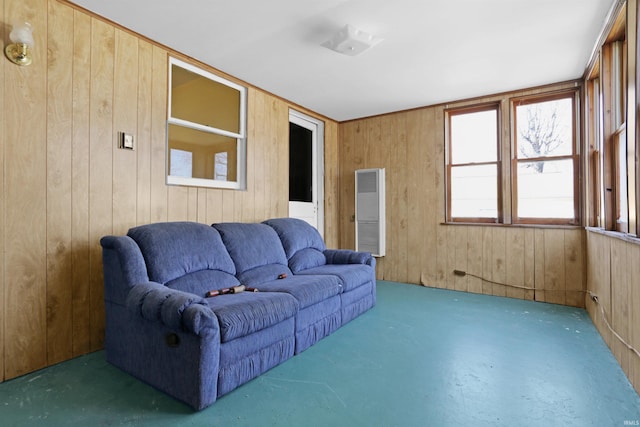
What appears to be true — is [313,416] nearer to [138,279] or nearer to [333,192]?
[138,279]

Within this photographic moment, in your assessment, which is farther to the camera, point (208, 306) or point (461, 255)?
point (461, 255)

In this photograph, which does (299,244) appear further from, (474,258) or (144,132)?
(474,258)

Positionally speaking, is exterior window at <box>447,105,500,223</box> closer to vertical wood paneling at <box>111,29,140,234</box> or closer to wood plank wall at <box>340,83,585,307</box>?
wood plank wall at <box>340,83,585,307</box>

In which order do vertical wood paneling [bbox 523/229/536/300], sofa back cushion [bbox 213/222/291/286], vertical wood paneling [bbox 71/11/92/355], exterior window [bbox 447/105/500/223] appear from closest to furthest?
vertical wood paneling [bbox 71/11/92/355] < sofa back cushion [bbox 213/222/291/286] < vertical wood paneling [bbox 523/229/536/300] < exterior window [bbox 447/105/500/223]

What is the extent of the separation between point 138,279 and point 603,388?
285cm

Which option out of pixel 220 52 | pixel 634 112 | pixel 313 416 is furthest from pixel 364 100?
pixel 313 416

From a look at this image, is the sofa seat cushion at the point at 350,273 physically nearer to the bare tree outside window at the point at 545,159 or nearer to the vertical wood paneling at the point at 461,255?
the vertical wood paneling at the point at 461,255

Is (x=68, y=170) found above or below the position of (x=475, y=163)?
below

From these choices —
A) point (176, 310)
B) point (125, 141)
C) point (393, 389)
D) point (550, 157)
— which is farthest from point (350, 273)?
point (550, 157)

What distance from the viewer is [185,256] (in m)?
2.41

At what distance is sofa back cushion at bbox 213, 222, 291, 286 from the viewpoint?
9.30 ft

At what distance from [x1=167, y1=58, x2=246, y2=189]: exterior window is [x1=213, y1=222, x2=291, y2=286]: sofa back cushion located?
0.63 meters

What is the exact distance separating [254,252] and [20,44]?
6.89 feet

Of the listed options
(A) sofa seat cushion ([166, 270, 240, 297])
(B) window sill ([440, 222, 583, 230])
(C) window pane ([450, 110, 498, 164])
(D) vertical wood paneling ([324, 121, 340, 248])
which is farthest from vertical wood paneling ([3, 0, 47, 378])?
(C) window pane ([450, 110, 498, 164])
